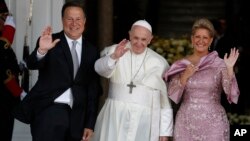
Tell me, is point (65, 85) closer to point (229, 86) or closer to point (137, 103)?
point (137, 103)

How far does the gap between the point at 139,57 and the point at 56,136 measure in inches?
38.9

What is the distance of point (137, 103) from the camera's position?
593cm

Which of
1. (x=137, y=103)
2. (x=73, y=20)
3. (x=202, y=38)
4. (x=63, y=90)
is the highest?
(x=73, y=20)

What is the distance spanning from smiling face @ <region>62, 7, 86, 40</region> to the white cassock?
14.6 inches

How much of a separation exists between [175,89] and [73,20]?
3.40 feet

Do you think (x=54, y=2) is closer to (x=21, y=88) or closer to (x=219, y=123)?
(x=21, y=88)

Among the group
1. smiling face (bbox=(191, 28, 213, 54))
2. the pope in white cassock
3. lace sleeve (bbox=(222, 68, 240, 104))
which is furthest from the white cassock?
lace sleeve (bbox=(222, 68, 240, 104))

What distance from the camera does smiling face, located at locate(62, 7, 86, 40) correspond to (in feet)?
18.6

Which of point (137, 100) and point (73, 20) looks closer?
point (73, 20)

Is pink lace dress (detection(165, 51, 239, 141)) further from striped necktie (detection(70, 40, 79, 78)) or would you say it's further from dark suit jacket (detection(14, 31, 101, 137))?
striped necktie (detection(70, 40, 79, 78))

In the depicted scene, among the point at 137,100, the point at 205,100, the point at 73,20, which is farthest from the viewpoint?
the point at 137,100

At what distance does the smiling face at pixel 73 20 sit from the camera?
567cm

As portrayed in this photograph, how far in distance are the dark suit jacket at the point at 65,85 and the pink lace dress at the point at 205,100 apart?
725mm

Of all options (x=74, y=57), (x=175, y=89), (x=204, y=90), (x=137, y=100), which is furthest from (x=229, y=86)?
(x=74, y=57)
